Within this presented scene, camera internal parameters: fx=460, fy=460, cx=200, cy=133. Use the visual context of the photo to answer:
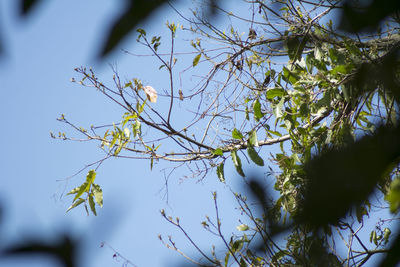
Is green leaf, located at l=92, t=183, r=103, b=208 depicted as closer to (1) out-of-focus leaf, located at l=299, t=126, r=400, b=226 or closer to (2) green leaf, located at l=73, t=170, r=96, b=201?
(2) green leaf, located at l=73, t=170, r=96, b=201

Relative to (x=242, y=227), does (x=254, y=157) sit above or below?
above

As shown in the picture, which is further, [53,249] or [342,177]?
[342,177]

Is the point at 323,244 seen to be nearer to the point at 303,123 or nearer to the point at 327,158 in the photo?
the point at 327,158

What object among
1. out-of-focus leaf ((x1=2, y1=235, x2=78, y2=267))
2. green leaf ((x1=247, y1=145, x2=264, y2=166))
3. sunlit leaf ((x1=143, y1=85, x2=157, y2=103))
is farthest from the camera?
sunlit leaf ((x1=143, y1=85, x2=157, y2=103))

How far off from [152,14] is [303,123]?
2.23 m

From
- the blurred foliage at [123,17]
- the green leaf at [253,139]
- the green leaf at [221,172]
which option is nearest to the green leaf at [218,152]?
the green leaf at [221,172]

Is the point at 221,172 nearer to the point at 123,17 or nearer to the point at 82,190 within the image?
the point at 82,190

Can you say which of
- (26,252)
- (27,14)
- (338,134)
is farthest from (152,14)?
(338,134)

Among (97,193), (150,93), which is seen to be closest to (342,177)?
(97,193)

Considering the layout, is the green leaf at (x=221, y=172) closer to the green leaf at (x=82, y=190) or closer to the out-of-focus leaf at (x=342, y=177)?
the green leaf at (x=82, y=190)

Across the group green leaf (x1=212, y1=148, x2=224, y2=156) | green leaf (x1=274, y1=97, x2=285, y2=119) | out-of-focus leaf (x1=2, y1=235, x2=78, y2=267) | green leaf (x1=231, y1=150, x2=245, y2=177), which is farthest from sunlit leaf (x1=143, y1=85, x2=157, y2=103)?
out-of-focus leaf (x1=2, y1=235, x2=78, y2=267)

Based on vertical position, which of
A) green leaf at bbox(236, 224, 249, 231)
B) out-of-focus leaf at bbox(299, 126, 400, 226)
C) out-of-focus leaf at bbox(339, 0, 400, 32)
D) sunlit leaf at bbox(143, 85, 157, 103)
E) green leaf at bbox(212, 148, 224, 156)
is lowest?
out-of-focus leaf at bbox(299, 126, 400, 226)

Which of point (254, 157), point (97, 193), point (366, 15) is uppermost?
point (97, 193)

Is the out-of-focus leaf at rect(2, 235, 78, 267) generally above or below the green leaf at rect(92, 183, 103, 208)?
below
